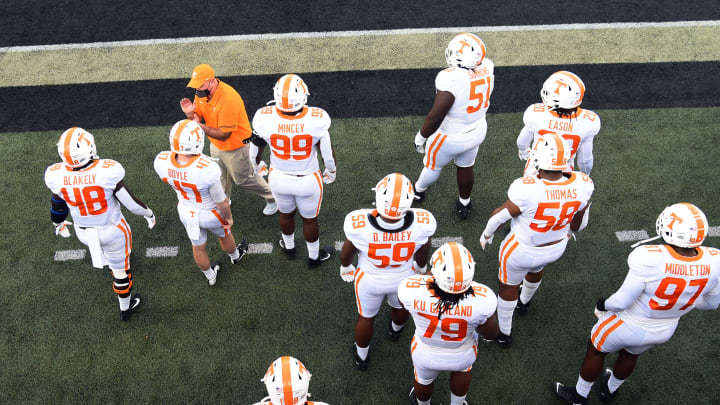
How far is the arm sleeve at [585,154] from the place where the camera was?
5.15m

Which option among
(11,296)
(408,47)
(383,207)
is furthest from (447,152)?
(11,296)

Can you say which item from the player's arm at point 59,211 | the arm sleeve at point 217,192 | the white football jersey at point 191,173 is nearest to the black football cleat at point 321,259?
the arm sleeve at point 217,192

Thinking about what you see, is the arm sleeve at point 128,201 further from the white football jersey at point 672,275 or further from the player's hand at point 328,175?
the white football jersey at point 672,275

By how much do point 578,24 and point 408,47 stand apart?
2.75 m

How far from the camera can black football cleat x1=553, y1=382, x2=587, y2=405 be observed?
4676mm

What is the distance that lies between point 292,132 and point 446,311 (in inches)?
85.0

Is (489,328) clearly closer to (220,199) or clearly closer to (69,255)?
(220,199)

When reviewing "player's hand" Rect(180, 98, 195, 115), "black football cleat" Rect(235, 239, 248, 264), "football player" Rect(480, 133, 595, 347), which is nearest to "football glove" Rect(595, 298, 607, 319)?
"football player" Rect(480, 133, 595, 347)

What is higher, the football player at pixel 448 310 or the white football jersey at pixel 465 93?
the white football jersey at pixel 465 93

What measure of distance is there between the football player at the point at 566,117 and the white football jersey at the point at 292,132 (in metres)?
1.84

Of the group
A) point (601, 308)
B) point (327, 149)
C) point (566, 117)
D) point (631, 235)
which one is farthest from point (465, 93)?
point (631, 235)

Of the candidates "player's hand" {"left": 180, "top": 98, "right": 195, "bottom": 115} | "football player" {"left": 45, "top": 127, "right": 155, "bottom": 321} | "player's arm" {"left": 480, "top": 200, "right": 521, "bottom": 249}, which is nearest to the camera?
"player's arm" {"left": 480, "top": 200, "right": 521, "bottom": 249}

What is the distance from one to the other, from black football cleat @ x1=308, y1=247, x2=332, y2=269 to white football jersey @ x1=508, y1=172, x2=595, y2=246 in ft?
7.12

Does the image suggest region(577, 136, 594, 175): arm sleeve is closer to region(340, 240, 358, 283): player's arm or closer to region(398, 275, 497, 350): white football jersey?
region(398, 275, 497, 350): white football jersey
